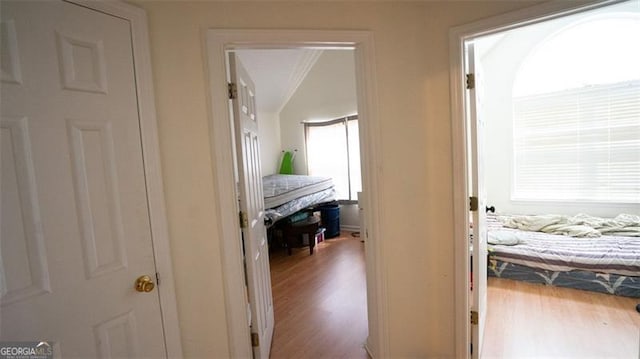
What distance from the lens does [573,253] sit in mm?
2664

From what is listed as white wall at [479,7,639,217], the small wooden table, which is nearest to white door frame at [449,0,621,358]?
the small wooden table

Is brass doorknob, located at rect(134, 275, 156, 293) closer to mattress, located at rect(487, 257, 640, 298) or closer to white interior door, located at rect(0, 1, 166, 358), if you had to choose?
white interior door, located at rect(0, 1, 166, 358)

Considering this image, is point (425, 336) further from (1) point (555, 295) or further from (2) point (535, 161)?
(2) point (535, 161)

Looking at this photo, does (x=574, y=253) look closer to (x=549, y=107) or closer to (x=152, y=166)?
(x=549, y=107)

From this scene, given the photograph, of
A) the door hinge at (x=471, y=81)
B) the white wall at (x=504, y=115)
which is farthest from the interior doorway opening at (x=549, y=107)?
the door hinge at (x=471, y=81)

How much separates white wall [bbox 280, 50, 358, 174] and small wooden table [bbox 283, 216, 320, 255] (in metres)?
1.95

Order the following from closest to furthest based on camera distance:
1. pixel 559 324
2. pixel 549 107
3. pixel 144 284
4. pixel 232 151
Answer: pixel 144 284 < pixel 232 151 < pixel 559 324 < pixel 549 107

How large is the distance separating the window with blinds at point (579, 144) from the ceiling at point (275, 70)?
3508mm

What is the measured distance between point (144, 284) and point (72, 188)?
0.48m

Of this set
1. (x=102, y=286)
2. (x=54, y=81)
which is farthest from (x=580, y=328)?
(x=54, y=81)

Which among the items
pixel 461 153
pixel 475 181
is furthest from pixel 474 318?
pixel 461 153

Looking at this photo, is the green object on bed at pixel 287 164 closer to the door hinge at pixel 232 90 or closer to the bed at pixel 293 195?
the bed at pixel 293 195

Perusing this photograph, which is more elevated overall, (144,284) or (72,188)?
(72,188)

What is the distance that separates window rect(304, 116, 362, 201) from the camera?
5047 millimetres
